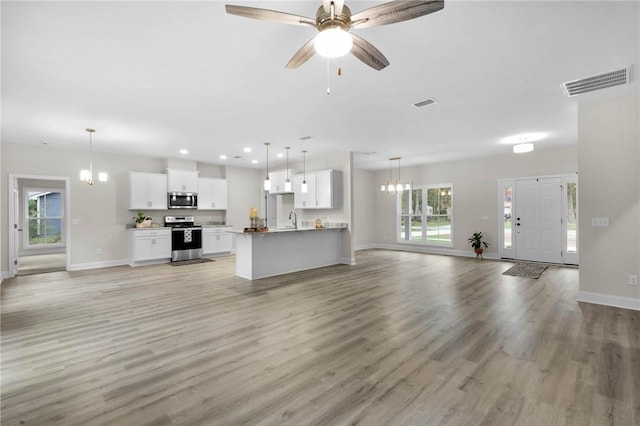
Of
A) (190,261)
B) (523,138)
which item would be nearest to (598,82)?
(523,138)

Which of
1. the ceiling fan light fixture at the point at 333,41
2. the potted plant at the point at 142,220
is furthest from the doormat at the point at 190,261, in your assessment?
the ceiling fan light fixture at the point at 333,41

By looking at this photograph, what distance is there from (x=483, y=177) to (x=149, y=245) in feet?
29.7

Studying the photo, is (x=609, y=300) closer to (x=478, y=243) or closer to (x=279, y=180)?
(x=478, y=243)

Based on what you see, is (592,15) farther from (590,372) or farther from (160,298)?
(160,298)

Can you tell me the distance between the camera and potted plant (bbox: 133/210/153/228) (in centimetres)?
759

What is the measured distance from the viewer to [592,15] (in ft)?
7.57

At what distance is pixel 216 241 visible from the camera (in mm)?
8773

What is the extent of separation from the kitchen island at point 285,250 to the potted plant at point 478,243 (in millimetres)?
3803

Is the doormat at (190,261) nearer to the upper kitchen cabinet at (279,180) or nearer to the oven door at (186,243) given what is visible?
the oven door at (186,243)

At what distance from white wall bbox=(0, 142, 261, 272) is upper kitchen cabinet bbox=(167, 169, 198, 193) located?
1.54 ft

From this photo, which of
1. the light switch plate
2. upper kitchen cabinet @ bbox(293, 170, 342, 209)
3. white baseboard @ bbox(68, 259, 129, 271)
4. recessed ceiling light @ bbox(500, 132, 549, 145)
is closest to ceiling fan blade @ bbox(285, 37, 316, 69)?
the light switch plate

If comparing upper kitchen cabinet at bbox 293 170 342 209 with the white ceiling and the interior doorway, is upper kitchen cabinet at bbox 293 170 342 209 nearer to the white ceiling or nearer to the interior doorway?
the white ceiling

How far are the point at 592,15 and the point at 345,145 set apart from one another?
184 inches

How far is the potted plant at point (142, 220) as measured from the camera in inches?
299
